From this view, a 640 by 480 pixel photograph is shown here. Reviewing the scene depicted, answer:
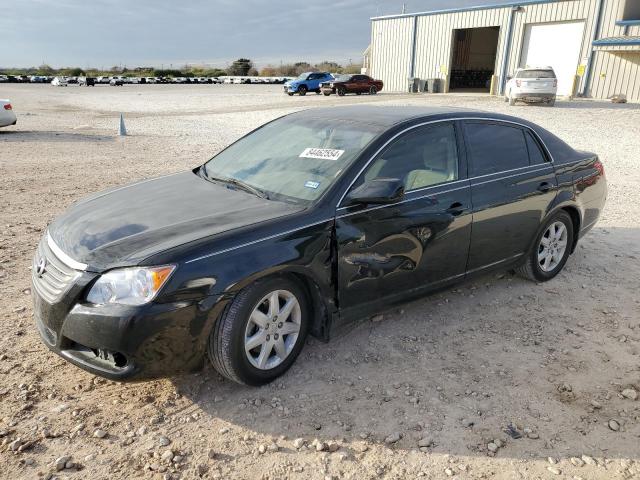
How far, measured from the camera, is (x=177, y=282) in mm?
2730

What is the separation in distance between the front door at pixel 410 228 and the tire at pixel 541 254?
106cm

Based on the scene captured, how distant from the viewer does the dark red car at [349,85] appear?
3525 cm

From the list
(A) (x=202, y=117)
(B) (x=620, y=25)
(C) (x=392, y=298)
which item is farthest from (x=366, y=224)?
(B) (x=620, y=25)

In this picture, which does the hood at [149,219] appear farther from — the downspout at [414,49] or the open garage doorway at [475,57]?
the open garage doorway at [475,57]

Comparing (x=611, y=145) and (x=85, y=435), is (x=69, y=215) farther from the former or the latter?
(x=611, y=145)

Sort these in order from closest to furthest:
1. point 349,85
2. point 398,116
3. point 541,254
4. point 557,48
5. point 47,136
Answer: point 398,116 → point 541,254 → point 47,136 → point 557,48 → point 349,85

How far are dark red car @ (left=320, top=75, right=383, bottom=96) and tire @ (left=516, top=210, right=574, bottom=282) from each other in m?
31.9

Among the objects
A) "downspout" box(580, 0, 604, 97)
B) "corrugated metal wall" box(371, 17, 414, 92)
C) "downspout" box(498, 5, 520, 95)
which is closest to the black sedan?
"downspout" box(580, 0, 604, 97)

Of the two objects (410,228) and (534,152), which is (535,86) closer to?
(534,152)

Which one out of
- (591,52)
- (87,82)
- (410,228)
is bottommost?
(410,228)

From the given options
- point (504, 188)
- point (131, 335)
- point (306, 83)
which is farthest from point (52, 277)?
point (306, 83)

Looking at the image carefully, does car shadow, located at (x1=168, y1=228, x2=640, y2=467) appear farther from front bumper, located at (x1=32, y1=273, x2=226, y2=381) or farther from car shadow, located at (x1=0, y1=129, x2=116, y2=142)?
car shadow, located at (x1=0, y1=129, x2=116, y2=142)

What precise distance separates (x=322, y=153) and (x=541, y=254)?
8.06 ft

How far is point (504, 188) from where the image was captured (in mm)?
4238
